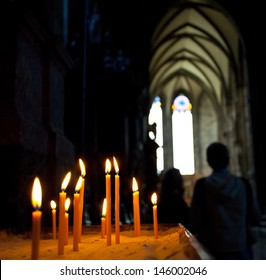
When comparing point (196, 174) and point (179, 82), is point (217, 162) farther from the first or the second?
point (179, 82)

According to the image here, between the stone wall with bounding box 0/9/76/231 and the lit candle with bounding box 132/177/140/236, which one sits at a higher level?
the stone wall with bounding box 0/9/76/231

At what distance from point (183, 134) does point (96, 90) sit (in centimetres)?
1854

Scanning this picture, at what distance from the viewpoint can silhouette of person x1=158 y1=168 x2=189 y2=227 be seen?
281 cm

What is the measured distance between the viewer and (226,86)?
63.3 feet

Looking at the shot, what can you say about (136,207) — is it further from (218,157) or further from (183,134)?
(183,134)

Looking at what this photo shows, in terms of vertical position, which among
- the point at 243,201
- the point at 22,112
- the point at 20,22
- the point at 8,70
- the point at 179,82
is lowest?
the point at 243,201

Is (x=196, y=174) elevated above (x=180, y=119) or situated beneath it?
situated beneath

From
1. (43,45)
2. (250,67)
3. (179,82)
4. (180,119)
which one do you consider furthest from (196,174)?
(43,45)

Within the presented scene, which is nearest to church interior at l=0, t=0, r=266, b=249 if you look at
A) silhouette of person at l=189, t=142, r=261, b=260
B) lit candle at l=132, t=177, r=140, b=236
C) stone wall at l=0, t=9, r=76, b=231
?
stone wall at l=0, t=9, r=76, b=231

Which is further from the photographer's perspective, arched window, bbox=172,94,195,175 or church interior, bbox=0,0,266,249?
arched window, bbox=172,94,195,175

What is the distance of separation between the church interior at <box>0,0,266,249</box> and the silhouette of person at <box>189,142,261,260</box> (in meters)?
0.95

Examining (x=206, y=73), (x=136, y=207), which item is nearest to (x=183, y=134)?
(x=206, y=73)

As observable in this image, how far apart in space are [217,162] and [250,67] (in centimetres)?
1099

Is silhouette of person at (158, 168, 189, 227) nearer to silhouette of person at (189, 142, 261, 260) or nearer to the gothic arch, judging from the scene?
silhouette of person at (189, 142, 261, 260)
